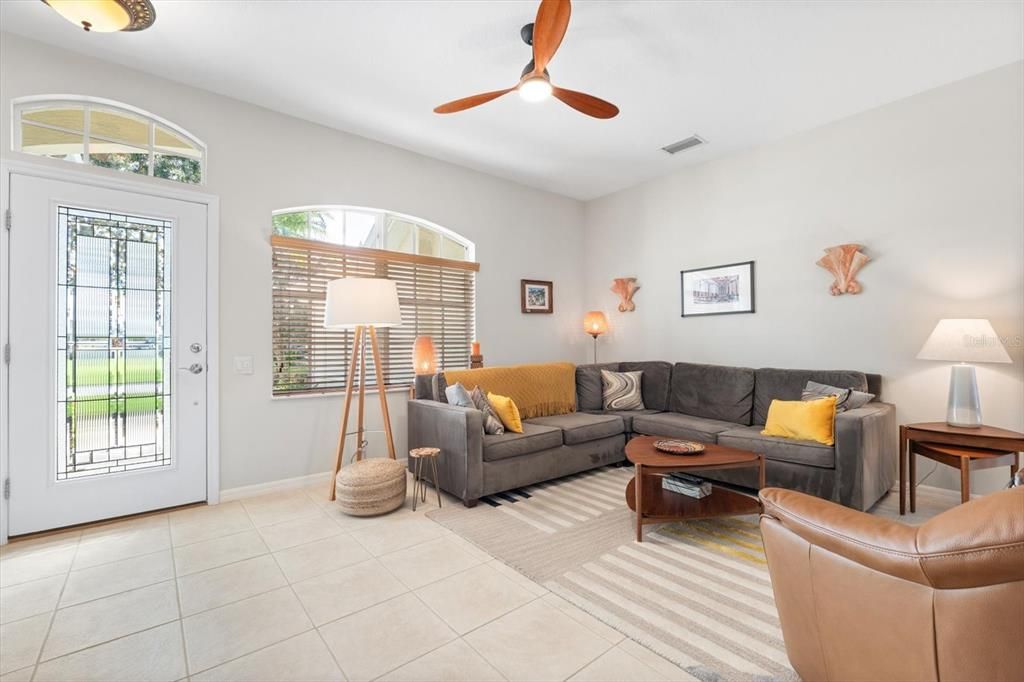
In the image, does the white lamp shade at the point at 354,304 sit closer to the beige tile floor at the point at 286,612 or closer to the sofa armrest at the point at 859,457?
the beige tile floor at the point at 286,612

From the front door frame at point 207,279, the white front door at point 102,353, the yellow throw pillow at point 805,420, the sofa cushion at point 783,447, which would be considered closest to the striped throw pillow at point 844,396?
the yellow throw pillow at point 805,420

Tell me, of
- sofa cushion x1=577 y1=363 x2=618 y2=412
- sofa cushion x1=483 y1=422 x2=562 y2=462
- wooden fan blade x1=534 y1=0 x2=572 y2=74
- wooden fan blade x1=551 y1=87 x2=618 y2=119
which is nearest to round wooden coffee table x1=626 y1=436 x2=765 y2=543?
sofa cushion x1=483 y1=422 x2=562 y2=462

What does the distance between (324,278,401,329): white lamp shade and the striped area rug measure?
1.43 m

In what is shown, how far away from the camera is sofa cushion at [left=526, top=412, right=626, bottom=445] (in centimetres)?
377

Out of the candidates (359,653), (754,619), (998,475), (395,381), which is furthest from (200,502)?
(998,475)

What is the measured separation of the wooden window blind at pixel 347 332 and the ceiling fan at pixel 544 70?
5.89 ft

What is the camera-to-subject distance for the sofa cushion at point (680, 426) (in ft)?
11.8

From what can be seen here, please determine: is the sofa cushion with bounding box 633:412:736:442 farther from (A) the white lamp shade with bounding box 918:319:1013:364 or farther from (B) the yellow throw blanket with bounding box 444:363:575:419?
(A) the white lamp shade with bounding box 918:319:1013:364

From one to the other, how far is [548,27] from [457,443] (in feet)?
8.31

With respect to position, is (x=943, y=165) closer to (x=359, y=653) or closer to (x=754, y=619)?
(x=754, y=619)

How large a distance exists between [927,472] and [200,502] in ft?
17.8

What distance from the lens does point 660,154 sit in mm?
4426

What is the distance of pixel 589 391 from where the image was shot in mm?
4660

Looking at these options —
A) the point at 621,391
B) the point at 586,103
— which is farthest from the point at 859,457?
the point at 586,103
